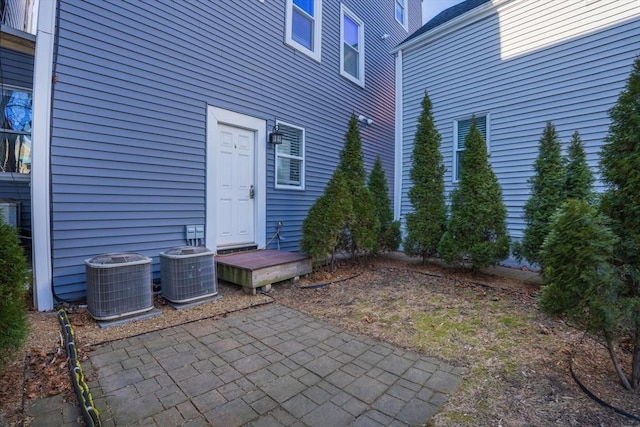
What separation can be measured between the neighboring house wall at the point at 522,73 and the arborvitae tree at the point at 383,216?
5.07 feet

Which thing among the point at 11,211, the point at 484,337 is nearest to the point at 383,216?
the point at 484,337

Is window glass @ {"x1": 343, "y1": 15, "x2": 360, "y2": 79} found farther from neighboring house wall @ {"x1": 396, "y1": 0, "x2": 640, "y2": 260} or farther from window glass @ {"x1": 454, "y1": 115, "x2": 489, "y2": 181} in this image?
window glass @ {"x1": 454, "y1": 115, "x2": 489, "y2": 181}

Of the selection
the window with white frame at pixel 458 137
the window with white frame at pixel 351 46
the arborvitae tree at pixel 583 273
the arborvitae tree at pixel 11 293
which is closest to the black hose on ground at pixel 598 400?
the arborvitae tree at pixel 583 273

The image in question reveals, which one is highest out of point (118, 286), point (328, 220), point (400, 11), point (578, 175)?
point (400, 11)

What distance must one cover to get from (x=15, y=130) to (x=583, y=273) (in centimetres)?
641

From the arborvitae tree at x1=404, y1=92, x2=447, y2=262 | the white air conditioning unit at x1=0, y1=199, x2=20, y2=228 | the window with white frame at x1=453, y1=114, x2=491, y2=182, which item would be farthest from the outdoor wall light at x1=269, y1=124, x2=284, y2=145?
the window with white frame at x1=453, y1=114, x2=491, y2=182

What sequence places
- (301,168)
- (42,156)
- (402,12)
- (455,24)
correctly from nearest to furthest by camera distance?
(42,156)
(301,168)
(455,24)
(402,12)

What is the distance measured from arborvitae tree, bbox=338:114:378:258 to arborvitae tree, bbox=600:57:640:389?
11.6 ft

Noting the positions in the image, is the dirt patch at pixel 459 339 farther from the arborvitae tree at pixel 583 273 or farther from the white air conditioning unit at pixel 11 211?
the white air conditioning unit at pixel 11 211

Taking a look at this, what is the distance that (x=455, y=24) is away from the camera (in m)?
7.18

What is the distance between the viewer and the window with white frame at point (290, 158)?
20.8 ft

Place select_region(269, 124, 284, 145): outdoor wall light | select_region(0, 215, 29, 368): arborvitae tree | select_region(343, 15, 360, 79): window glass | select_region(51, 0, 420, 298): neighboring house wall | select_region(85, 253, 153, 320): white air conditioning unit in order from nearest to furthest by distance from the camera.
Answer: select_region(0, 215, 29, 368): arborvitae tree
select_region(85, 253, 153, 320): white air conditioning unit
select_region(51, 0, 420, 298): neighboring house wall
select_region(269, 124, 284, 145): outdoor wall light
select_region(343, 15, 360, 79): window glass

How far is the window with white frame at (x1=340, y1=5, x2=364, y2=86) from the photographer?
792cm

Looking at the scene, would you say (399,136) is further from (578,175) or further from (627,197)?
(627,197)
